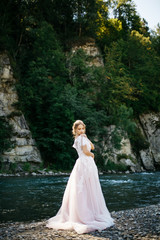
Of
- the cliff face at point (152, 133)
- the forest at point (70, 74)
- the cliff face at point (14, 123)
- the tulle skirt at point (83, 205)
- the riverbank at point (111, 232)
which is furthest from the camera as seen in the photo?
the cliff face at point (152, 133)

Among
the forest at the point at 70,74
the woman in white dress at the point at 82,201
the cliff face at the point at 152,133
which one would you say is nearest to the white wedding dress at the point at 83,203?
the woman in white dress at the point at 82,201

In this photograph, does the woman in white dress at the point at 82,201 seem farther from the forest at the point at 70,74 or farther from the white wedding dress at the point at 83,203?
the forest at the point at 70,74

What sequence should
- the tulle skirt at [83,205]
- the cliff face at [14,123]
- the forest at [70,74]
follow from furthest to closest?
the forest at [70,74], the cliff face at [14,123], the tulle skirt at [83,205]

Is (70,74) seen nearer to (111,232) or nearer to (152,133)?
(152,133)

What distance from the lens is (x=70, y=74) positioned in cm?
3319

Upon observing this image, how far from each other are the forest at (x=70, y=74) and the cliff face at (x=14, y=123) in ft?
3.04

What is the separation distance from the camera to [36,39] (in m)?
32.0

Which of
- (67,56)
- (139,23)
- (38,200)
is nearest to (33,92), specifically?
(67,56)

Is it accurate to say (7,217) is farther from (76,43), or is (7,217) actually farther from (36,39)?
(76,43)

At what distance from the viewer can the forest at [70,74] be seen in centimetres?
2803

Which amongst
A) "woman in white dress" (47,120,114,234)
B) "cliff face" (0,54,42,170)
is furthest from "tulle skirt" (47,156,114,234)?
"cliff face" (0,54,42,170)

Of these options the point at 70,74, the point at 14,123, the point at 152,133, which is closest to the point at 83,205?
the point at 14,123

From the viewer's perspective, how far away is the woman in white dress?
19.6 feet

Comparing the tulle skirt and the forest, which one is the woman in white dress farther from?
the forest
